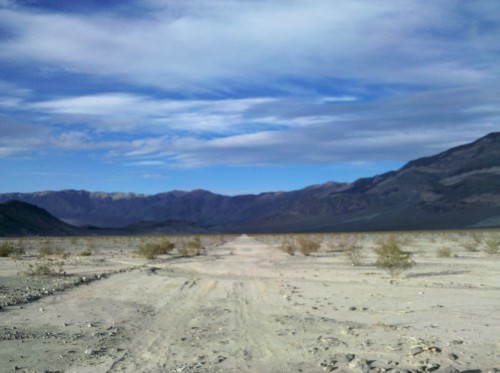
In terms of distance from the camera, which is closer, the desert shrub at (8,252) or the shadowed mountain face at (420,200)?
the desert shrub at (8,252)

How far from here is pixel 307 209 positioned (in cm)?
16338

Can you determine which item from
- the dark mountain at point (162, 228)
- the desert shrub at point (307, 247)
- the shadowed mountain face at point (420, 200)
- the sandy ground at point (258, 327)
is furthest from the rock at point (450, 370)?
the dark mountain at point (162, 228)

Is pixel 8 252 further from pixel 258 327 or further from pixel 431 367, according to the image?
pixel 431 367

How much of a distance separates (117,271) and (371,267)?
11188 mm

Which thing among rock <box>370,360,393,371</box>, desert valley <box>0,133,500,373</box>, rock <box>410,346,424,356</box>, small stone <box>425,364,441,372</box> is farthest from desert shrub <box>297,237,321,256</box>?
small stone <box>425,364,441,372</box>

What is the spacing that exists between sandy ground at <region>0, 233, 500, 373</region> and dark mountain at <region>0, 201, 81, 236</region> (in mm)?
88802

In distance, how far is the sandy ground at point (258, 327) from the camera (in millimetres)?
8555

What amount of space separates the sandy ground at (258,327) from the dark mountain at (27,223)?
88.8m

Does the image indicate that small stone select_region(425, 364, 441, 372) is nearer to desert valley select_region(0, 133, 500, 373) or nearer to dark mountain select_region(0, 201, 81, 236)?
desert valley select_region(0, 133, 500, 373)

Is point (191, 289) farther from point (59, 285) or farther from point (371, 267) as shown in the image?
point (371, 267)

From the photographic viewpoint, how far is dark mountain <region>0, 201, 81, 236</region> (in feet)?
338

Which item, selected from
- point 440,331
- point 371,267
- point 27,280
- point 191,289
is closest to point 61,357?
point 440,331

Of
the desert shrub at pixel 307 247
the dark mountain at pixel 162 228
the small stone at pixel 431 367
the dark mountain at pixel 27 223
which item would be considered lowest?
the small stone at pixel 431 367

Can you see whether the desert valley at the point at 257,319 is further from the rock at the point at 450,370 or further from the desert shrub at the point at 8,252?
the desert shrub at the point at 8,252
